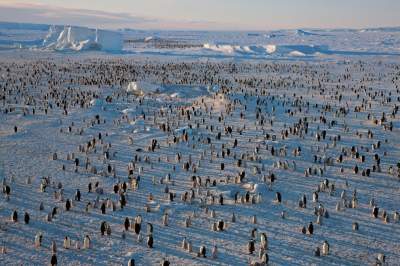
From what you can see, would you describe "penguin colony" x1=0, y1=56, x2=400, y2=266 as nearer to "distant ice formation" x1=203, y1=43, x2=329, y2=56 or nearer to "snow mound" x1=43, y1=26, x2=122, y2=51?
"snow mound" x1=43, y1=26, x2=122, y2=51

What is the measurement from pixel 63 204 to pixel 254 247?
7.84 metres

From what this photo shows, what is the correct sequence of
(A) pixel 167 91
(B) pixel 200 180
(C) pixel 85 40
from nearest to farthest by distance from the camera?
(B) pixel 200 180, (A) pixel 167 91, (C) pixel 85 40

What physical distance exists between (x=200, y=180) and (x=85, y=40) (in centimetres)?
9862

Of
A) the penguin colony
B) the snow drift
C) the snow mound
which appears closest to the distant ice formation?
the snow mound

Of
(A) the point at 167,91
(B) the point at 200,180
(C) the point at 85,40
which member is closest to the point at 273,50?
(C) the point at 85,40

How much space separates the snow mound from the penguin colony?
67565 mm

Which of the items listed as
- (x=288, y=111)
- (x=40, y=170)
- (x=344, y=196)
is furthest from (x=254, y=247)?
(x=288, y=111)

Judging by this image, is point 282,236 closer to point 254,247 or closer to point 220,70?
point 254,247

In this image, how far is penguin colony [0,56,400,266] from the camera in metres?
15.6

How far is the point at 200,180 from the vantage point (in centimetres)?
2147

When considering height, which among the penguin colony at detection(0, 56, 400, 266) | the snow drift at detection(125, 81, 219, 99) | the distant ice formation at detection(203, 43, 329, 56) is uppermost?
the distant ice formation at detection(203, 43, 329, 56)

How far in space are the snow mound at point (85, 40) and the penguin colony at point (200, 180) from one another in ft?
222

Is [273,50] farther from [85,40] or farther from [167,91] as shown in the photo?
[167,91]

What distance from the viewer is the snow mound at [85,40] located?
110581 mm
